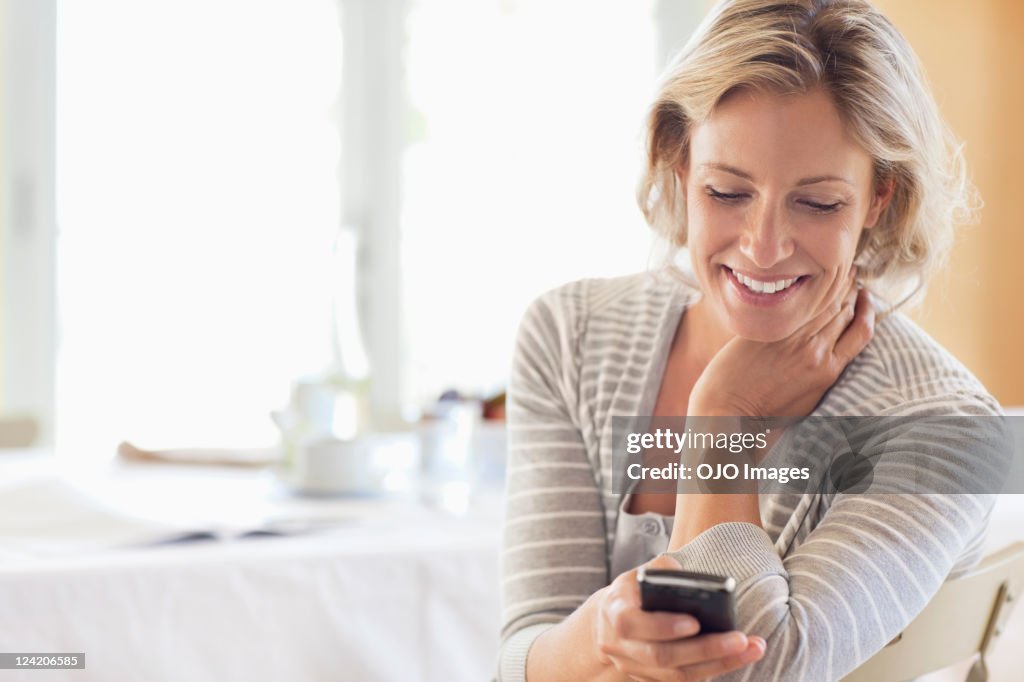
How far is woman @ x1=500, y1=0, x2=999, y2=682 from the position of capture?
60 cm

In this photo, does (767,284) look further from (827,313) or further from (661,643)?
(661,643)

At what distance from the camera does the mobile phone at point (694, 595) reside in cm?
51

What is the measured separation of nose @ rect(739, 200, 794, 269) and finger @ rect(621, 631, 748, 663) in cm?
23

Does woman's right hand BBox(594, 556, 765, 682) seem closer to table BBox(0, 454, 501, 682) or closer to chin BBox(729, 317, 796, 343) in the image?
chin BBox(729, 317, 796, 343)

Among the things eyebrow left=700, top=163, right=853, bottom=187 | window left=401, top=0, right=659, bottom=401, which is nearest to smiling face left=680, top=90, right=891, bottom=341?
eyebrow left=700, top=163, right=853, bottom=187

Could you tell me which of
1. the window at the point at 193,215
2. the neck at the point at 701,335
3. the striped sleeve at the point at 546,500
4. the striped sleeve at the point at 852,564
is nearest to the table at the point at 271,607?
the striped sleeve at the point at 546,500

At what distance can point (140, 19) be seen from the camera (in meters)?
2.59

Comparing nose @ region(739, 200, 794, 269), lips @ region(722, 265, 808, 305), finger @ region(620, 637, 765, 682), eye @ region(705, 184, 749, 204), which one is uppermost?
eye @ region(705, 184, 749, 204)

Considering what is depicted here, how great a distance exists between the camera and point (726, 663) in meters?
0.53

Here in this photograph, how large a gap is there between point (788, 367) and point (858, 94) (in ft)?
0.59

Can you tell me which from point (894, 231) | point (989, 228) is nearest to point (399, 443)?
point (894, 231)

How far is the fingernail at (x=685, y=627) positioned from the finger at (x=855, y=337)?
0.88ft

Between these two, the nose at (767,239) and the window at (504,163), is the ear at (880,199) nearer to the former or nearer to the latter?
the nose at (767,239)

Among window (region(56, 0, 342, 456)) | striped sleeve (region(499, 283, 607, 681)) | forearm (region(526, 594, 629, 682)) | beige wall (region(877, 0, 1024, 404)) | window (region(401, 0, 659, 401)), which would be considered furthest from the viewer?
window (region(401, 0, 659, 401))
